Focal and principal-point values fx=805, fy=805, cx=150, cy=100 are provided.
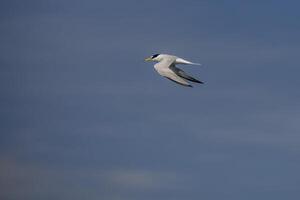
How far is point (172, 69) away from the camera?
9894cm

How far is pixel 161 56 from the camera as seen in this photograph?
106m

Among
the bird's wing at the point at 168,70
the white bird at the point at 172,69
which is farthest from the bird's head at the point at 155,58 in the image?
the bird's wing at the point at 168,70

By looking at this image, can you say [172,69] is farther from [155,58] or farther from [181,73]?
[155,58]

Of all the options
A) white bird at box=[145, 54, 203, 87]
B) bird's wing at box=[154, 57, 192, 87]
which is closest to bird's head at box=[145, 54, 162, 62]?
white bird at box=[145, 54, 203, 87]

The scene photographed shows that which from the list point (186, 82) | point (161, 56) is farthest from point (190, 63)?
point (161, 56)

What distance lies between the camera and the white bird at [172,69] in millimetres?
93662

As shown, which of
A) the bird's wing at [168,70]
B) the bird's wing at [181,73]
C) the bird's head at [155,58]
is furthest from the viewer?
the bird's head at [155,58]

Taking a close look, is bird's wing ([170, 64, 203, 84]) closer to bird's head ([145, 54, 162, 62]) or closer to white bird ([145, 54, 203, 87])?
white bird ([145, 54, 203, 87])

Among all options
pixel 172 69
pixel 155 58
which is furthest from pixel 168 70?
pixel 155 58

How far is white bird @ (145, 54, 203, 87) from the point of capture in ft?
307

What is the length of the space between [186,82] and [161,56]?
15560 mm

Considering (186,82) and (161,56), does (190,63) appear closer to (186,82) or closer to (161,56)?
(186,82)

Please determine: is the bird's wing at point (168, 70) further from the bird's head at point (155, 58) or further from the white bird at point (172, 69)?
the bird's head at point (155, 58)

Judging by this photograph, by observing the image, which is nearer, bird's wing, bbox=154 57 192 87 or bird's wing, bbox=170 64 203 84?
bird's wing, bbox=154 57 192 87
